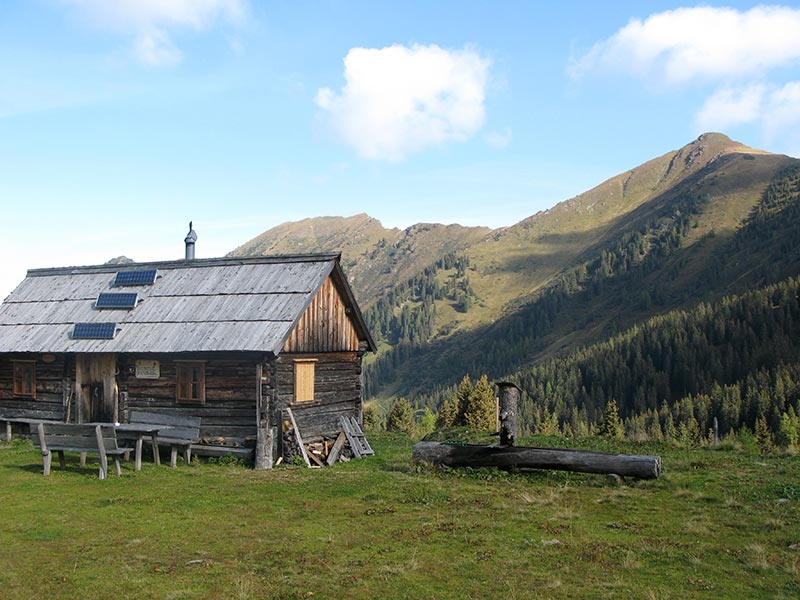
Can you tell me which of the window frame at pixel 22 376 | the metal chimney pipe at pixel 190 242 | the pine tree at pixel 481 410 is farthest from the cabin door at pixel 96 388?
the pine tree at pixel 481 410

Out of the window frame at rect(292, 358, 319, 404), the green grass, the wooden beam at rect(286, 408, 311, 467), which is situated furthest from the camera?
the window frame at rect(292, 358, 319, 404)

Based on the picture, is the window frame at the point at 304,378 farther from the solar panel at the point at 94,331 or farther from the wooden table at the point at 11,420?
the wooden table at the point at 11,420

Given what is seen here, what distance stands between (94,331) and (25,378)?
5.00m

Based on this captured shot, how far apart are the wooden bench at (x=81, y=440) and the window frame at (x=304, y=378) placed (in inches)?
259

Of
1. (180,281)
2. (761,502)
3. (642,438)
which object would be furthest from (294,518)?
(642,438)

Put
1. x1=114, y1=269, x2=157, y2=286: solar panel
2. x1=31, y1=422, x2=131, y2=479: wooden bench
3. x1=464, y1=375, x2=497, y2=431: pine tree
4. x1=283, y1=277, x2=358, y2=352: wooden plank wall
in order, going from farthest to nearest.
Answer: x1=464, y1=375, x2=497, y2=431: pine tree < x1=114, y1=269, x2=157, y2=286: solar panel < x1=283, y1=277, x2=358, y2=352: wooden plank wall < x1=31, y1=422, x2=131, y2=479: wooden bench

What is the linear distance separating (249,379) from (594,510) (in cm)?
1341

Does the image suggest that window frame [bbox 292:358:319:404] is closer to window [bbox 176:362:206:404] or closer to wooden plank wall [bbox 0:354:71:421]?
window [bbox 176:362:206:404]

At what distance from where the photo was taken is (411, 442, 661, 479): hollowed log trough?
63.3 ft

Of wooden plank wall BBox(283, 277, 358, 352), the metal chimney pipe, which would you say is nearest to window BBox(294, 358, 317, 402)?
wooden plank wall BBox(283, 277, 358, 352)

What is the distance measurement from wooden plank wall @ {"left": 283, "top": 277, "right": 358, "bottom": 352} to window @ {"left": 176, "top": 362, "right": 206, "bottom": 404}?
3.47m

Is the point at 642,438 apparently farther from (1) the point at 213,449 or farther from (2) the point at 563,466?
(1) the point at 213,449

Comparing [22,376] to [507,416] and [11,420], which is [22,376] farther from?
[507,416]

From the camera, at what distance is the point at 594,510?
16.4 m
